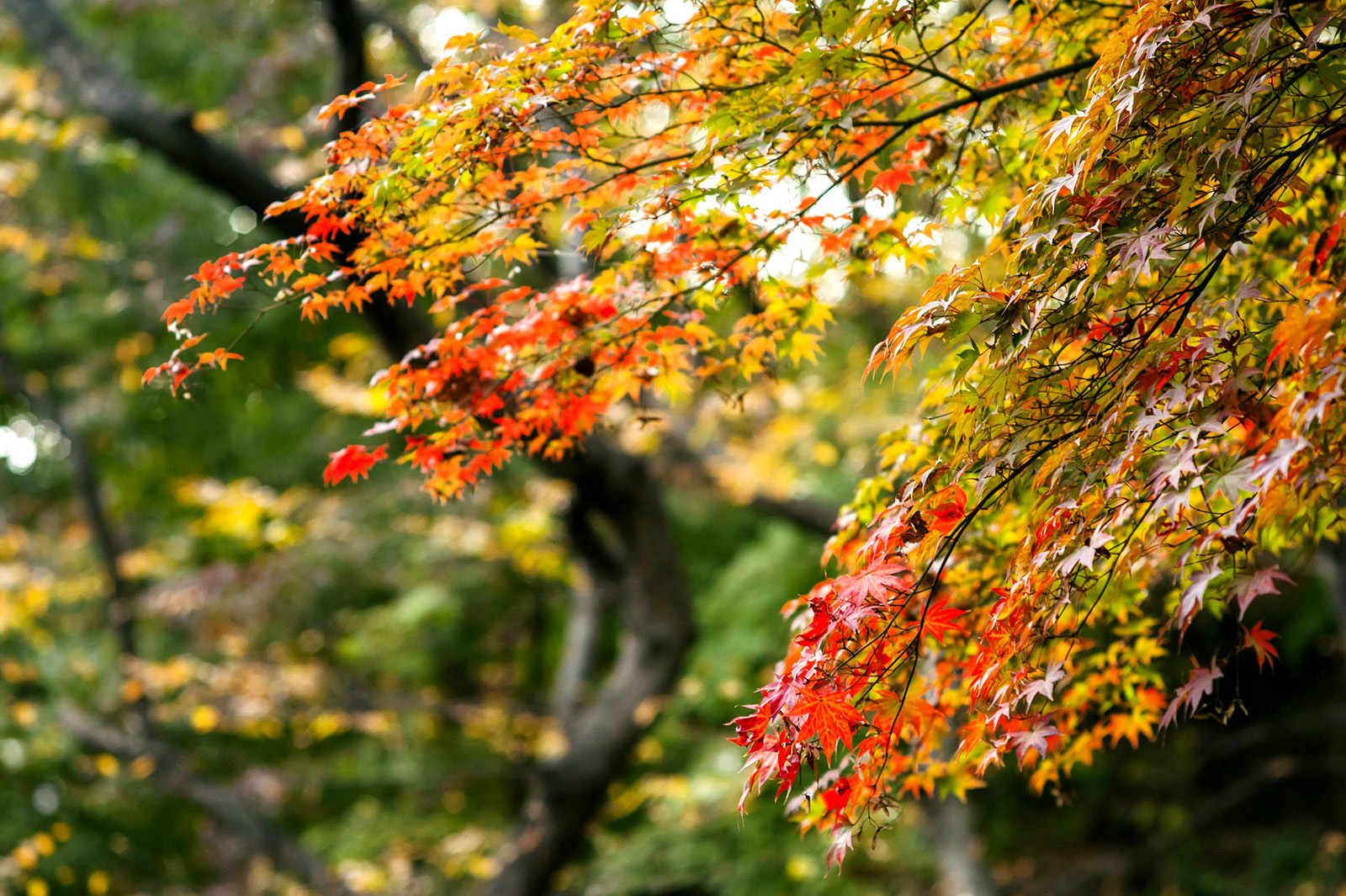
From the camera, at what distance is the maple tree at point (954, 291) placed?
5.49ft

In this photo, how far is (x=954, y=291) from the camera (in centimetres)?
179

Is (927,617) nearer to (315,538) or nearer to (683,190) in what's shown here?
(683,190)

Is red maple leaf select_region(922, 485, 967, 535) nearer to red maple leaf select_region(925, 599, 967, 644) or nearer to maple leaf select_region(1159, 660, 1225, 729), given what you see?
red maple leaf select_region(925, 599, 967, 644)

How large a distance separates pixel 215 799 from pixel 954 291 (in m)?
7.19

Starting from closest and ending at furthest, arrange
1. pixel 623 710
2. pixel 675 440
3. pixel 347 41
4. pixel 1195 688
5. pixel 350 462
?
pixel 1195 688 → pixel 350 462 → pixel 347 41 → pixel 623 710 → pixel 675 440

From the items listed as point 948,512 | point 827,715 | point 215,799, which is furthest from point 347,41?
point 215,799

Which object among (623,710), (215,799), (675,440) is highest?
(675,440)

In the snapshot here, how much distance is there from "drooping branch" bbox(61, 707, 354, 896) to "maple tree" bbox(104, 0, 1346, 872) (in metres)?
5.08

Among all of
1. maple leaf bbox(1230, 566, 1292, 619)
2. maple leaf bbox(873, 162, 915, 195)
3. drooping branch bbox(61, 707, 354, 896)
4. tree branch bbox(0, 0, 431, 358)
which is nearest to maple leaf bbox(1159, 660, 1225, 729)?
maple leaf bbox(1230, 566, 1292, 619)

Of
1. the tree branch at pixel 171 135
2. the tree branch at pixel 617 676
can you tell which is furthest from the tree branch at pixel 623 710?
the tree branch at pixel 171 135

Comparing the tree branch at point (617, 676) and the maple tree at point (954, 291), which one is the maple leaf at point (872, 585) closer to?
the maple tree at point (954, 291)

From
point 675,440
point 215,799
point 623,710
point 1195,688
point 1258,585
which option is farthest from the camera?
point 675,440

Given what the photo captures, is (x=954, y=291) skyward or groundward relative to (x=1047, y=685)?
skyward

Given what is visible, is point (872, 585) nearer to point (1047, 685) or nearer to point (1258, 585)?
point (1047, 685)
